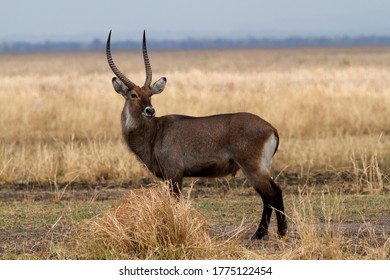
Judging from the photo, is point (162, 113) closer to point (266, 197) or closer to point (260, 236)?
point (266, 197)

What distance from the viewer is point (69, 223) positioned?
33.5 feet

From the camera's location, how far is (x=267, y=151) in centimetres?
977

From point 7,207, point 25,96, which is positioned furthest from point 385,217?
point 25,96

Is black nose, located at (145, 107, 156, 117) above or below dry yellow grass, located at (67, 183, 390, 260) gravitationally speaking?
above

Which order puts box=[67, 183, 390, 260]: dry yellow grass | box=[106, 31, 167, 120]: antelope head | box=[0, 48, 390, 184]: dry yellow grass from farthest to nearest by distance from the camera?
box=[0, 48, 390, 184]: dry yellow grass → box=[106, 31, 167, 120]: antelope head → box=[67, 183, 390, 260]: dry yellow grass

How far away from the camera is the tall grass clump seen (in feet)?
27.4

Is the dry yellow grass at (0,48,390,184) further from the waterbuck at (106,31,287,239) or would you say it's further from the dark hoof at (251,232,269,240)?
the dark hoof at (251,232,269,240)

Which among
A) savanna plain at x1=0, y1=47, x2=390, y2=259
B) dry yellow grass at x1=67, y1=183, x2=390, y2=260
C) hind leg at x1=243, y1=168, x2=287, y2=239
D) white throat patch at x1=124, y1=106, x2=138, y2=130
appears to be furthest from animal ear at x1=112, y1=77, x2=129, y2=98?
dry yellow grass at x1=67, y1=183, x2=390, y2=260

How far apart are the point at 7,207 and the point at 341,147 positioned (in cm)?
676

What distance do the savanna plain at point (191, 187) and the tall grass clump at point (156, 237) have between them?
12 millimetres

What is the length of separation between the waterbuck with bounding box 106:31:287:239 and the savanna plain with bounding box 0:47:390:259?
263 millimetres

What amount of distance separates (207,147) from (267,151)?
2.10 ft

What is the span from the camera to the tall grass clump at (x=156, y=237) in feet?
27.4

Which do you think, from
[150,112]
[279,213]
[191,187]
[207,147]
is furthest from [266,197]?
[150,112]
